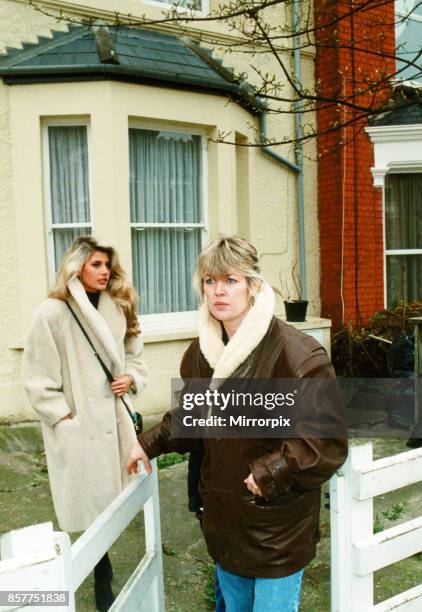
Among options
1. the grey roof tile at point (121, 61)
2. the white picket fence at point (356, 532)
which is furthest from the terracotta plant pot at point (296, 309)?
the white picket fence at point (356, 532)

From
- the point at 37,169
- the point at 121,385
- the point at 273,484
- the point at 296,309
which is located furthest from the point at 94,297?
the point at 296,309

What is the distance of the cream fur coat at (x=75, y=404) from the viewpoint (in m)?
2.93

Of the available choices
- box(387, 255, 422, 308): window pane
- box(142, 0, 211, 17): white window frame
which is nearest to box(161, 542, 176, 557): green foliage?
box(142, 0, 211, 17): white window frame

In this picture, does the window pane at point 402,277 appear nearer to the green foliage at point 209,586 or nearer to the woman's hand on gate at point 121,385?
the green foliage at point 209,586

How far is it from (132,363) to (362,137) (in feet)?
17.9

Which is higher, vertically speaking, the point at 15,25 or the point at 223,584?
the point at 15,25

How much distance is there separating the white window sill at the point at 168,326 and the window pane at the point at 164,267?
75 mm

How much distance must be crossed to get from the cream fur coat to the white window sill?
2885mm

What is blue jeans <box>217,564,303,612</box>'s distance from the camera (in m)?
1.98

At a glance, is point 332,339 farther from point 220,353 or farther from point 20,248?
point 220,353

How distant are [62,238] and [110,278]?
2805 millimetres

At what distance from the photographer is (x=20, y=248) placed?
5.50m

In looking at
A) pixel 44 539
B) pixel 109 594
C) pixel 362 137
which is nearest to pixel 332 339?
pixel 362 137

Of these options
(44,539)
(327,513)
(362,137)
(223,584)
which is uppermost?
(362,137)
